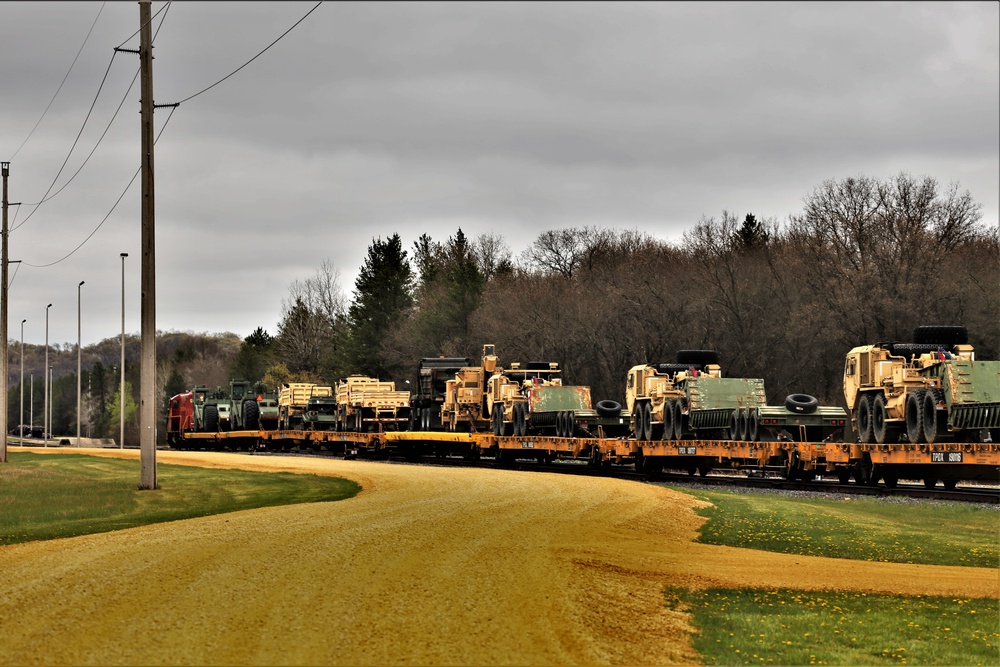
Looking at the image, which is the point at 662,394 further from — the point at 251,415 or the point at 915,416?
the point at 251,415

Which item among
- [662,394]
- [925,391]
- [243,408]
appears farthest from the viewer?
[243,408]

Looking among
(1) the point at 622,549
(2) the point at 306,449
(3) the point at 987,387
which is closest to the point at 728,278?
(2) the point at 306,449

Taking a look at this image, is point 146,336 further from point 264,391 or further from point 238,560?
point 264,391

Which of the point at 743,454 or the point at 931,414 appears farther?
the point at 743,454

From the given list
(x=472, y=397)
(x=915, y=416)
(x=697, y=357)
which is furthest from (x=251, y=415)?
(x=915, y=416)

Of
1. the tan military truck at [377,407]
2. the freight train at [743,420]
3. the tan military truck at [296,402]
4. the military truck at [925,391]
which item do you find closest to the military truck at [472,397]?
the freight train at [743,420]

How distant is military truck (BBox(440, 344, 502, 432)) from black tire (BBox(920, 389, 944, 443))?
954 inches

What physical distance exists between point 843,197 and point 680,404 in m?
38.9

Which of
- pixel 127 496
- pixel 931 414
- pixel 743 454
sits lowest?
pixel 127 496

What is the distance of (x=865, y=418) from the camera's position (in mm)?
33094

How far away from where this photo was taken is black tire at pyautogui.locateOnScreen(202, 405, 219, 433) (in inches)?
3162

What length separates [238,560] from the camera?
672 inches

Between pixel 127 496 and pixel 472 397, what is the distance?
24.2 m

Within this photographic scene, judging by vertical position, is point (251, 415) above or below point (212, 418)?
above
